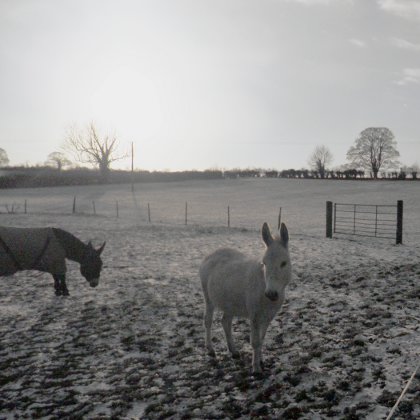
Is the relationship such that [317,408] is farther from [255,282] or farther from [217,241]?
[217,241]

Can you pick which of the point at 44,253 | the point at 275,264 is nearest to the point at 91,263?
the point at 44,253

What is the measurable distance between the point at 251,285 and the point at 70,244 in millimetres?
4364

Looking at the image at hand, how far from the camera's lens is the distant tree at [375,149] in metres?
71.9

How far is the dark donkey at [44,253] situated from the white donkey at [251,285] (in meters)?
2.79

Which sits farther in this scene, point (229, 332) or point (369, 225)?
point (369, 225)

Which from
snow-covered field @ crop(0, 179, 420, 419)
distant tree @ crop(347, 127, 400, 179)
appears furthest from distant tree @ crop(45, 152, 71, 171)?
snow-covered field @ crop(0, 179, 420, 419)

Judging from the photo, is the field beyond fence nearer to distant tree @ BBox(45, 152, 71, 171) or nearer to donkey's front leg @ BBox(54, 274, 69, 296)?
donkey's front leg @ BBox(54, 274, 69, 296)

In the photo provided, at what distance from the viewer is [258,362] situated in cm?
457

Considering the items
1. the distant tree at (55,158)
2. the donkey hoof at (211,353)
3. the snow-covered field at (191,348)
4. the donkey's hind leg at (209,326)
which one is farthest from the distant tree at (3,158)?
the donkey hoof at (211,353)

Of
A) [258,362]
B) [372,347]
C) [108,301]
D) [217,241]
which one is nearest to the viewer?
[258,362]

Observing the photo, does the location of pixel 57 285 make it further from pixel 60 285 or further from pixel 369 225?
pixel 369 225

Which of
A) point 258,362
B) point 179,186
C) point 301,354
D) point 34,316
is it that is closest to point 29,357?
point 34,316

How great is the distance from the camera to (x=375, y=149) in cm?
7319

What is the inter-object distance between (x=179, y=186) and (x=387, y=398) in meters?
61.0
